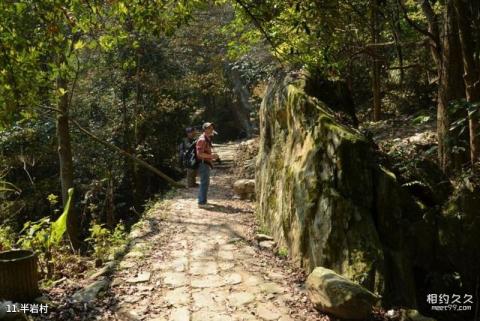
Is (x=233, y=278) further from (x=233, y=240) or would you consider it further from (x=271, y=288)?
(x=233, y=240)

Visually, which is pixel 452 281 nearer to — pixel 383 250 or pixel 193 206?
pixel 383 250

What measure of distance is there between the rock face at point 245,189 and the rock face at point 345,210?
4262mm

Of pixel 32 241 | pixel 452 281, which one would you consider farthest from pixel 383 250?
pixel 32 241

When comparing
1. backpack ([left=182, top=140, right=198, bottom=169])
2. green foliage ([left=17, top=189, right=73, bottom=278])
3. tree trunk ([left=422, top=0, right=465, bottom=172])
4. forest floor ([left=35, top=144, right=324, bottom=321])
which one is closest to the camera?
forest floor ([left=35, top=144, right=324, bottom=321])

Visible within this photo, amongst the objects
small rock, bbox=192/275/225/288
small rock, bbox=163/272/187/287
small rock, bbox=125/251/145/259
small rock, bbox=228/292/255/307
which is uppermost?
small rock, bbox=125/251/145/259

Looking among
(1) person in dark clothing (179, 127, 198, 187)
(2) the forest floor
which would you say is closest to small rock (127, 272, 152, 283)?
(2) the forest floor

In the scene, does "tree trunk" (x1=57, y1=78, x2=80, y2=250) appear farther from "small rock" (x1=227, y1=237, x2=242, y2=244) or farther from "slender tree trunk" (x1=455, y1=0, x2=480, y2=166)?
"slender tree trunk" (x1=455, y1=0, x2=480, y2=166)

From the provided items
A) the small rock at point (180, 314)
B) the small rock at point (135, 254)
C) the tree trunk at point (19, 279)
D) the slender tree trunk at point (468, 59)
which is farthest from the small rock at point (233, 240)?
the slender tree trunk at point (468, 59)

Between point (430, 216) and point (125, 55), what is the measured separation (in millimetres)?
10602

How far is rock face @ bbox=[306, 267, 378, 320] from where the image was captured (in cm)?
463

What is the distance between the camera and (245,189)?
1124 centimetres

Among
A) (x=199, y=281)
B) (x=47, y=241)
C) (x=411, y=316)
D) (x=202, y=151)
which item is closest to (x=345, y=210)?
(x=411, y=316)

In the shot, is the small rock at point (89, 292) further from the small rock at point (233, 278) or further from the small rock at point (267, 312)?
the small rock at point (267, 312)

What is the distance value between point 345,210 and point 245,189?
5.96 meters
